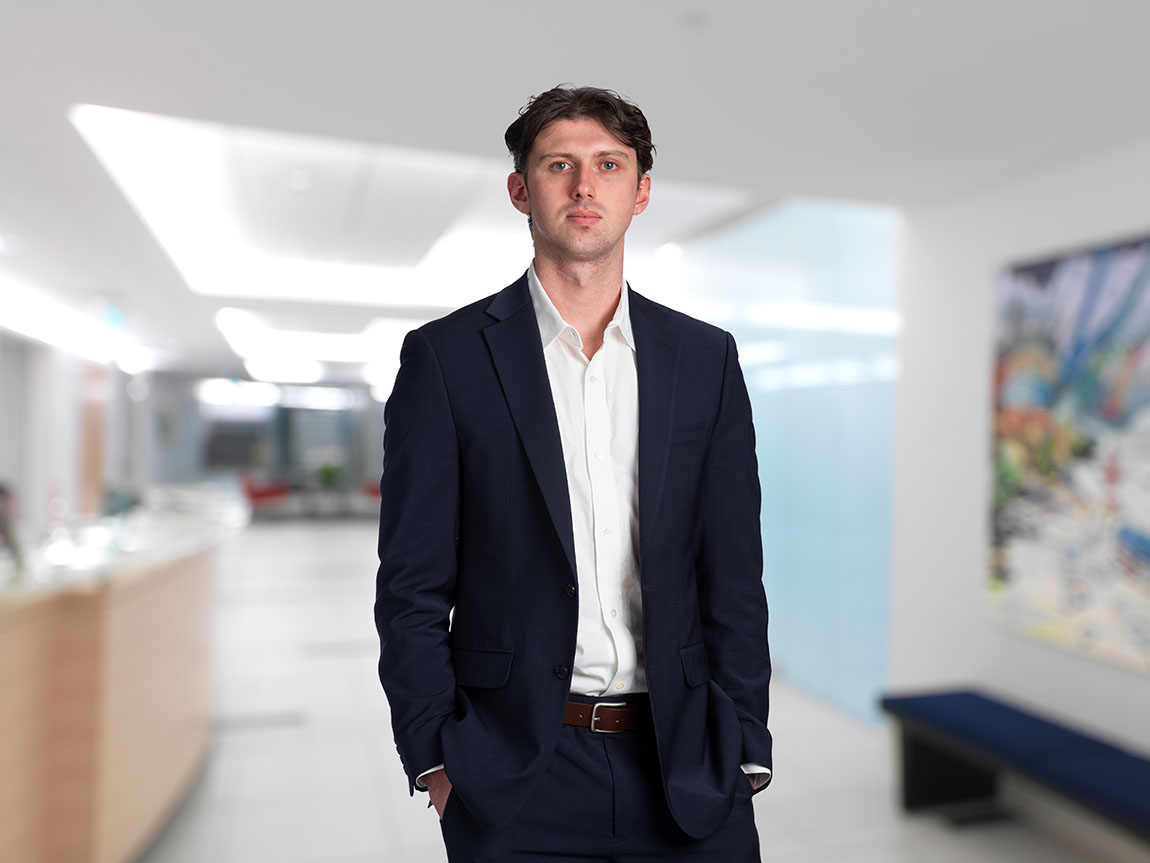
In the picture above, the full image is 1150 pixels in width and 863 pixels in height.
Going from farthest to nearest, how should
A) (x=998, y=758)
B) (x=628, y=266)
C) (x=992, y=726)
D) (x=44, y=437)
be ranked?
(x=44, y=437), (x=992, y=726), (x=998, y=758), (x=628, y=266)

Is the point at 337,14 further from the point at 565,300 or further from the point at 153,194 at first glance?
the point at 153,194

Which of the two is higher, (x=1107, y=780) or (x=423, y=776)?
(x=423, y=776)

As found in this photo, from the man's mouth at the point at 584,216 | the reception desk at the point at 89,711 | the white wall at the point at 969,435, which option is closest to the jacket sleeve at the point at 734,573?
the man's mouth at the point at 584,216

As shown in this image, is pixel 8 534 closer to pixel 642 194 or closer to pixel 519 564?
pixel 519 564

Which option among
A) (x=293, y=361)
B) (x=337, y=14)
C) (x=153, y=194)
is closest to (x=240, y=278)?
(x=153, y=194)

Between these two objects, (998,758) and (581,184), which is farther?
(998,758)

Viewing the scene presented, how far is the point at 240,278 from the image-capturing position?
6637mm

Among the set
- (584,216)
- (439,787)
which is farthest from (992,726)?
(584,216)

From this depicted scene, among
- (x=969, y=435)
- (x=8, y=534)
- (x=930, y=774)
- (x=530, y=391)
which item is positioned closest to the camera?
(x=530, y=391)

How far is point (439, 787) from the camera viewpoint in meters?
1.30

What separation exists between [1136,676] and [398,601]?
134 inches

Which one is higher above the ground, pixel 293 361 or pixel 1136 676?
pixel 293 361

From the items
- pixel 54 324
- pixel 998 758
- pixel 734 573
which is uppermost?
pixel 54 324

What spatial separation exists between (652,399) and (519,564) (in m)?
0.31
